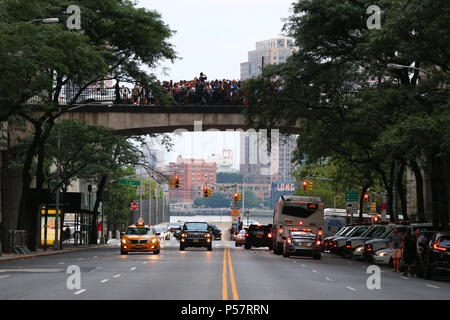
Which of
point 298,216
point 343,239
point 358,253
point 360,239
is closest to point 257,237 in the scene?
point 343,239

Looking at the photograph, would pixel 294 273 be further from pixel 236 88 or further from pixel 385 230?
pixel 236 88

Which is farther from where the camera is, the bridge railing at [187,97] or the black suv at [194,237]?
the bridge railing at [187,97]

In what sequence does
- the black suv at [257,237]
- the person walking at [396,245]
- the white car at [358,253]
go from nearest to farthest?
1. the person walking at [396,245]
2. the white car at [358,253]
3. the black suv at [257,237]

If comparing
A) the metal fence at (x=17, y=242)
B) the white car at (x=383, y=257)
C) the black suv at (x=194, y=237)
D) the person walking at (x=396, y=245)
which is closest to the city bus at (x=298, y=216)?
the black suv at (x=194, y=237)

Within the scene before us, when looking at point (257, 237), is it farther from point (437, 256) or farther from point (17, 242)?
point (437, 256)

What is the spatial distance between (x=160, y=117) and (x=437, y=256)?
31.1 metres

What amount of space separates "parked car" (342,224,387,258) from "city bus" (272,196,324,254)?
6.85ft

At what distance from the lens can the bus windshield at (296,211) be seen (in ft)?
159

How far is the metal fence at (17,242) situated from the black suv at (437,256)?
2338 cm

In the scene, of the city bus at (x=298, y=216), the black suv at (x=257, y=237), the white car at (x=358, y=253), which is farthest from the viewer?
the black suv at (x=257, y=237)

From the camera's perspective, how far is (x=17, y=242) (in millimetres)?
45188

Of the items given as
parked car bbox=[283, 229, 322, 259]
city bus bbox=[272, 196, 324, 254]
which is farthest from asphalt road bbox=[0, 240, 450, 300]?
city bus bbox=[272, 196, 324, 254]

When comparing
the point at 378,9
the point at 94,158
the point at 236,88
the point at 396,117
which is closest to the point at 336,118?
the point at 396,117

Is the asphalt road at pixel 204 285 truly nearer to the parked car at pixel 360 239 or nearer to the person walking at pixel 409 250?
the person walking at pixel 409 250
